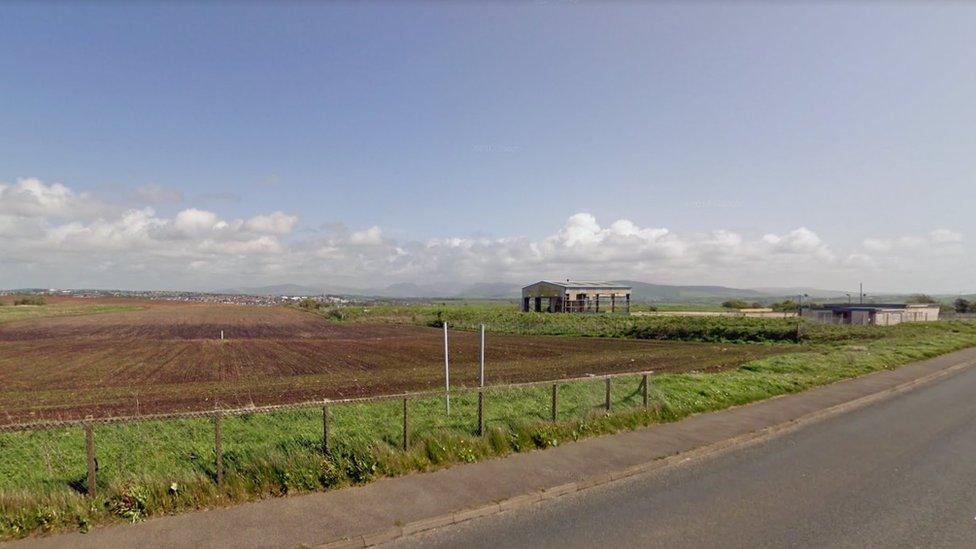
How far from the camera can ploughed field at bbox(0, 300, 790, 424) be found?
17.3 meters

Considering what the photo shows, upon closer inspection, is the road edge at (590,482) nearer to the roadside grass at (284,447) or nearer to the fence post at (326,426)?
the roadside grass at (284,447)

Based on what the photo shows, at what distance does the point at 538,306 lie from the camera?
73.8 m

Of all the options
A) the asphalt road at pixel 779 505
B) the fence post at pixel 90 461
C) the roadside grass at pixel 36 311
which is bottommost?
the roadside grass at pixel 36 311

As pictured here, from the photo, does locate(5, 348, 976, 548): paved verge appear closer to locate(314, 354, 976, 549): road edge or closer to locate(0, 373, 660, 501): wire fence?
locate(314, 354, 976, 549): road edge

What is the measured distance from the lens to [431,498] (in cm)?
690

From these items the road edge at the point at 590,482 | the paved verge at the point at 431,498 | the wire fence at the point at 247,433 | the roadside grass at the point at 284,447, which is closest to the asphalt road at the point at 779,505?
the road edge at the point at 590,482

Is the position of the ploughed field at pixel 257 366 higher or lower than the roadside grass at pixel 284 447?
lower

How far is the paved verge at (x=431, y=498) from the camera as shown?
579 centimetres

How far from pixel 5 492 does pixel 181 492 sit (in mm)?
1964

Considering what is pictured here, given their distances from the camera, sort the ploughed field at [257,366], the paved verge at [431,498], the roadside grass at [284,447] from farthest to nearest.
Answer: the ploughed field at [257,366] < the roadside grass at [284,447] < the paved verge at [431,498]

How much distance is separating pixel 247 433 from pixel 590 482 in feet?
24.3

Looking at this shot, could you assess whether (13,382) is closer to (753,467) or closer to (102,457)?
(102,457)

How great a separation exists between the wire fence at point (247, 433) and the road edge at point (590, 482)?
189cm

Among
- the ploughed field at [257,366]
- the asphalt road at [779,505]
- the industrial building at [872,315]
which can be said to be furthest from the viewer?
the industrial building at [872,315]
